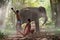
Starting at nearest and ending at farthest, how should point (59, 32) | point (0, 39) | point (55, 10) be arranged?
point (0, 39) → point (59, 32) → point (55, 10)

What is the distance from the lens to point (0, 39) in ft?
11.6

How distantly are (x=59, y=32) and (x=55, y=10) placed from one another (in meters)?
0.64

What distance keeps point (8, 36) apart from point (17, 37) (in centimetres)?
15

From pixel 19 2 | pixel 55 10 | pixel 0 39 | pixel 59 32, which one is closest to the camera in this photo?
pixel 0 39

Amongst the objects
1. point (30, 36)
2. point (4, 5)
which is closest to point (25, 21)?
point (4, 5)

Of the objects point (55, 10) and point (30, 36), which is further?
point (55, 10)

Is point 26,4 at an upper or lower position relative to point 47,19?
upper

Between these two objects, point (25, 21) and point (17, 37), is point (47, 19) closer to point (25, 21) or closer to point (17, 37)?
point (25, 21)

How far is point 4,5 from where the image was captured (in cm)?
433

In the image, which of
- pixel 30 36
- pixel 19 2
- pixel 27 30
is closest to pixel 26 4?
pixel 19 2

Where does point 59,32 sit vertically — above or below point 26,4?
below

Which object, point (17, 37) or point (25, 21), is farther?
point (25, 21)

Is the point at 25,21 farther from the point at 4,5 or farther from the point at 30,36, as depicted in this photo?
the point at 30,36

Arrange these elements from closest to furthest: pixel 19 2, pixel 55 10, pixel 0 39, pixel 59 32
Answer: pixel 0 39, pixel 59 32, pixel 55 10, pixel 19 2
